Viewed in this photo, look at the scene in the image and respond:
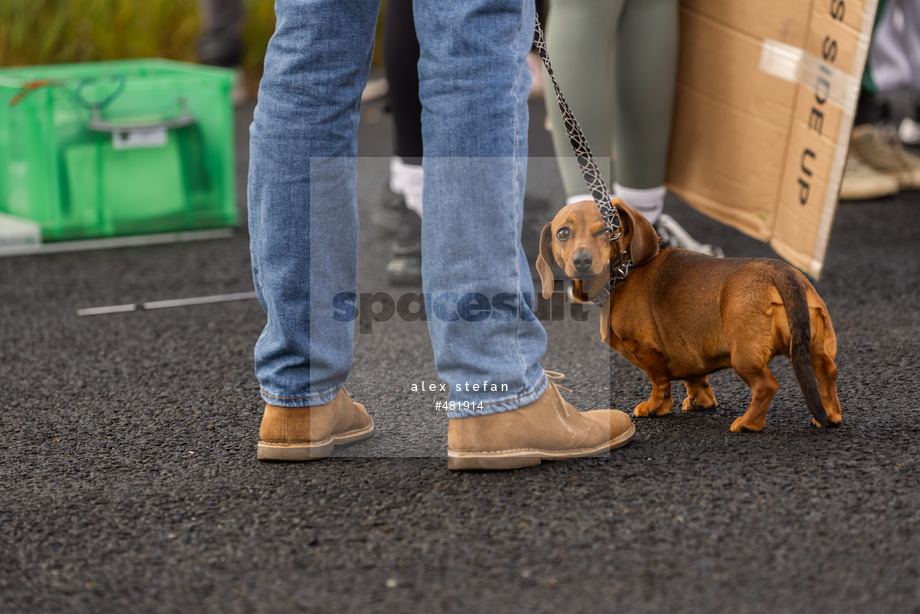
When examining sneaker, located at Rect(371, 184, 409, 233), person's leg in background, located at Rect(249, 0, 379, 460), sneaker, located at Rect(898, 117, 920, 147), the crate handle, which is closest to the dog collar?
person's leg in background, located at Rect(249, 0, 379, 460)

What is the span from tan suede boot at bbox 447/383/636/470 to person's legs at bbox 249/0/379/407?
20 cm

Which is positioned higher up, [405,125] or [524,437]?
[405,125]

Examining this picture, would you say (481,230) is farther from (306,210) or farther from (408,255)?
(408,255)

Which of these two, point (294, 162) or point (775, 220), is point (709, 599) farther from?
point (775, 220)

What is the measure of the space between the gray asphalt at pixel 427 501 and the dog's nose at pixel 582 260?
0.82ft

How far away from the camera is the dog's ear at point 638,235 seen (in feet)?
4.43

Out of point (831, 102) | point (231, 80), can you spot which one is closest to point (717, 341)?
point (831, 102)

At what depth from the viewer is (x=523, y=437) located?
48.3 inches

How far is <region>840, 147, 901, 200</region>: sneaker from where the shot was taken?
292 cm

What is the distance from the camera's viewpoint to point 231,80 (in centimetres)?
287

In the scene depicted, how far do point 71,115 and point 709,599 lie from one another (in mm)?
2308

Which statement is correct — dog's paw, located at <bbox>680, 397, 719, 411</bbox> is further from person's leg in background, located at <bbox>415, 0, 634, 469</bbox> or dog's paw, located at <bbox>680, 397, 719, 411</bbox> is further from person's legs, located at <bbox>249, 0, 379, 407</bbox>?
person's legs, located at <bbox>249, 0, 379, 407</bbox>

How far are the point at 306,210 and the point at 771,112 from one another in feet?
3.90

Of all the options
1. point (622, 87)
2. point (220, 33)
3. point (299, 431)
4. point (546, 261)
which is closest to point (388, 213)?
point (622, 87)
